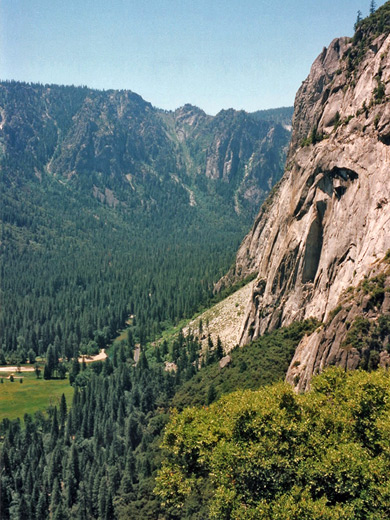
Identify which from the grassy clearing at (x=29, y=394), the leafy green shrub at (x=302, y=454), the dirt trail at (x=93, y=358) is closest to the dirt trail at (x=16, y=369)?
the grassy clearing at (x=29, y=394)

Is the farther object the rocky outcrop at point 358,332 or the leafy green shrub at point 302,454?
the rocky outcrop at point 358,332

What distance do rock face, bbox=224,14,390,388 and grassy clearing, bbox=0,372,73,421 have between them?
6371 cm

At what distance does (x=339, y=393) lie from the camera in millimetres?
53219

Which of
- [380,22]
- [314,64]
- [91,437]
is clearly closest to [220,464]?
[91,437]

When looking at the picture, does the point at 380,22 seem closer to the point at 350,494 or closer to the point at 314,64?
the point at 314,64

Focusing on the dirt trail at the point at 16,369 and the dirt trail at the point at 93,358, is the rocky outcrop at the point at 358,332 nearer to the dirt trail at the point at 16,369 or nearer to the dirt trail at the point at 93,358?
the dirt trail at the point at 93,358

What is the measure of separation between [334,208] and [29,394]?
111017mm

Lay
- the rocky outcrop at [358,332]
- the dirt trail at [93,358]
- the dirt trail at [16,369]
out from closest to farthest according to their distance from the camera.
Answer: the rocky outcrop at [358,332] < the dirt trail at [16,369] < the dirt trail at [93,358]

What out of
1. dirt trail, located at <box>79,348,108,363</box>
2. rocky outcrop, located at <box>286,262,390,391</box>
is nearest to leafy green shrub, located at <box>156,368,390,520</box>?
rocky outcrop, located at <box>286,262,390,391</box>

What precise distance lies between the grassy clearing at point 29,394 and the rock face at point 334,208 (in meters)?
63.7

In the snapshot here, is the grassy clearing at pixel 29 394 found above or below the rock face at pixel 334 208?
below

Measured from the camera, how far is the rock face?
81125 mm

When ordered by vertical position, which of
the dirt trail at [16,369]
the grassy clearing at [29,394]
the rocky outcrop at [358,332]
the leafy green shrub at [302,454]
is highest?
the rocky outcrop at [358,332]

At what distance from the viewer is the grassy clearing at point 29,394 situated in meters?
141
